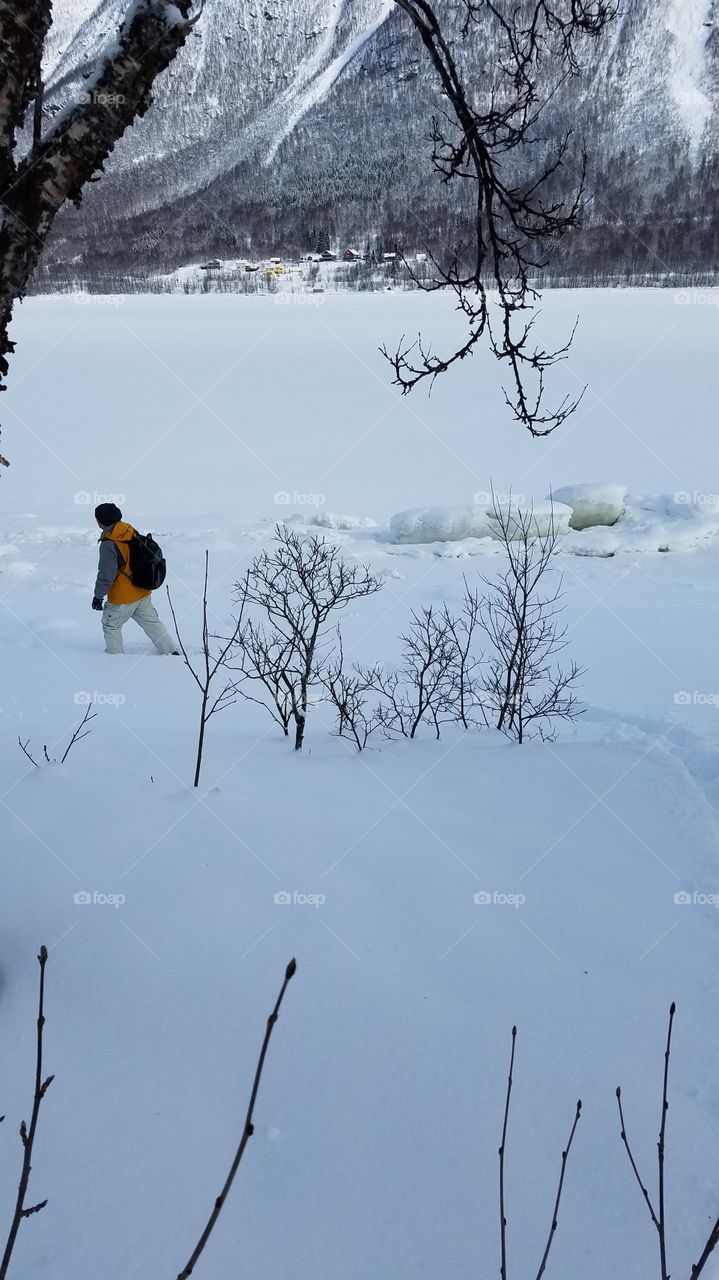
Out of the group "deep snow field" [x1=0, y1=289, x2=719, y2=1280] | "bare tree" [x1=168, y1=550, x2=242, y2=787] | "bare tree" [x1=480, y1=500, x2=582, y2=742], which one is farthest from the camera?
"bare tree" [x1=480, y1=500, x2=582, y2=742]

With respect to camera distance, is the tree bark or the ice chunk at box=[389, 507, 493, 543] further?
the ice chunk at box=[389, 507, 493, 543]

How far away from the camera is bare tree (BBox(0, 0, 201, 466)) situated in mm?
1717

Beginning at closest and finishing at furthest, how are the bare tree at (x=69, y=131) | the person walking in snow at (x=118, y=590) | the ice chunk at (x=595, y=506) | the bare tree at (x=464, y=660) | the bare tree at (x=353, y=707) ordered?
the bare tree at (x=69, y=131) → the bare tree at (x=353, y=707) → the bare tree at (x=464, y=660) → the person walking in snow at (x=118, y=590) → the ice chunk at (x=595, y=506)

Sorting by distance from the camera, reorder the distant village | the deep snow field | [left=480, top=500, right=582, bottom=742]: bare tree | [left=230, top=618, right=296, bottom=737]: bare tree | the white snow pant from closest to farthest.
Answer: the deep snow field → [left=230, top=618, right=296, bottom=737]: bare tree → [left=480, top=500, right=582, bottom=742]: bare tree → the white snow pant → the distant village

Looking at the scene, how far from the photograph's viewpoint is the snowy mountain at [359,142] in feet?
314

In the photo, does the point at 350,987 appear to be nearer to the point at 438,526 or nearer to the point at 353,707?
the point at 353,707

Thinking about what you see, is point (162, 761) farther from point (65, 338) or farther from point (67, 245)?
point (67, 245)

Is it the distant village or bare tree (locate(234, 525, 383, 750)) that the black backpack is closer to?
bare tree (locate(234, 525, 383, 750))

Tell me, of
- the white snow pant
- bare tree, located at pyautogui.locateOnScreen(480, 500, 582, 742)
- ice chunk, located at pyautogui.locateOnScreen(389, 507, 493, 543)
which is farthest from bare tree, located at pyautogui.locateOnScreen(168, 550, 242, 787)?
ice chunk, located at pyautogui.locateOnScreen(389, 507, 493, 543)

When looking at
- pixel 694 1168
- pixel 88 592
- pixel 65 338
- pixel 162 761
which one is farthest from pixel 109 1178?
pixel 65 338

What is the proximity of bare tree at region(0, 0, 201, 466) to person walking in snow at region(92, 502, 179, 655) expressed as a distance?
381 centimetres

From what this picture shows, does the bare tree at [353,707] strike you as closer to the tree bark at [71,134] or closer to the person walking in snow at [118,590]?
the person walking in snow at [118,590]

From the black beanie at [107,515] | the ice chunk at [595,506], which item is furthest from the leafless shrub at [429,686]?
the ice chunk at [595,506]

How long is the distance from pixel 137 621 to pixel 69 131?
467 cm
